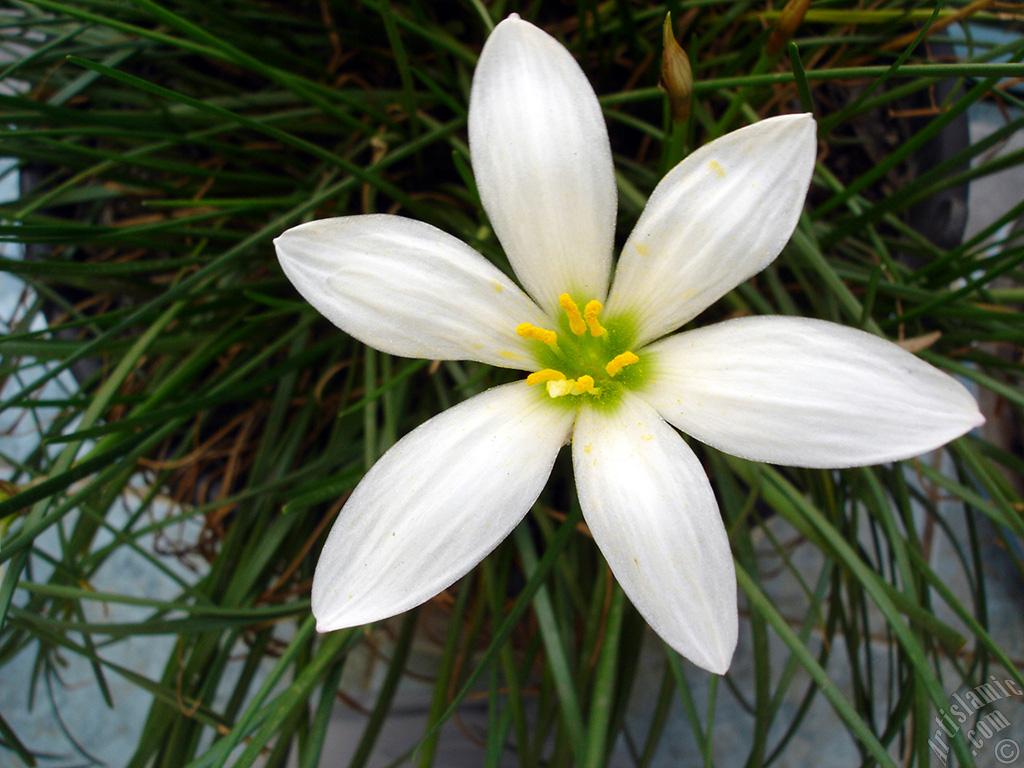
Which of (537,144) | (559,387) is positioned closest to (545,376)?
(559,387)

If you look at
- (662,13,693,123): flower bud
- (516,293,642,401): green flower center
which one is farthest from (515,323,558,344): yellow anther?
(662,13,693,123): flower bud

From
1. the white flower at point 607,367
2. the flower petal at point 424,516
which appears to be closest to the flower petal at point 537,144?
the white flower at point 607,367

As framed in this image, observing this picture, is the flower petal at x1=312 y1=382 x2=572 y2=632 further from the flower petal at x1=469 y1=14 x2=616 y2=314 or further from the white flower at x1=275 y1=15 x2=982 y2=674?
the flower petal at x1=469 y1=14 x2=616 y2=314

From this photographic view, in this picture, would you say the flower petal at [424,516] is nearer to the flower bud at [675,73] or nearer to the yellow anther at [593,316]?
the yellow anther at [593,316]

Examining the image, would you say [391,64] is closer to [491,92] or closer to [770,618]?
[491,92]

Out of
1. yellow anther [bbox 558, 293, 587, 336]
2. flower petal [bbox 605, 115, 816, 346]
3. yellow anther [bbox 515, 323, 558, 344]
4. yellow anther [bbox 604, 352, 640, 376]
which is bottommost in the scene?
yellow anther [bbox 604, 352, 640, 376]

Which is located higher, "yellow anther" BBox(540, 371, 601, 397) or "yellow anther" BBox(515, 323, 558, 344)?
"yellow anther" BBox(515, 323, 558, 344)
